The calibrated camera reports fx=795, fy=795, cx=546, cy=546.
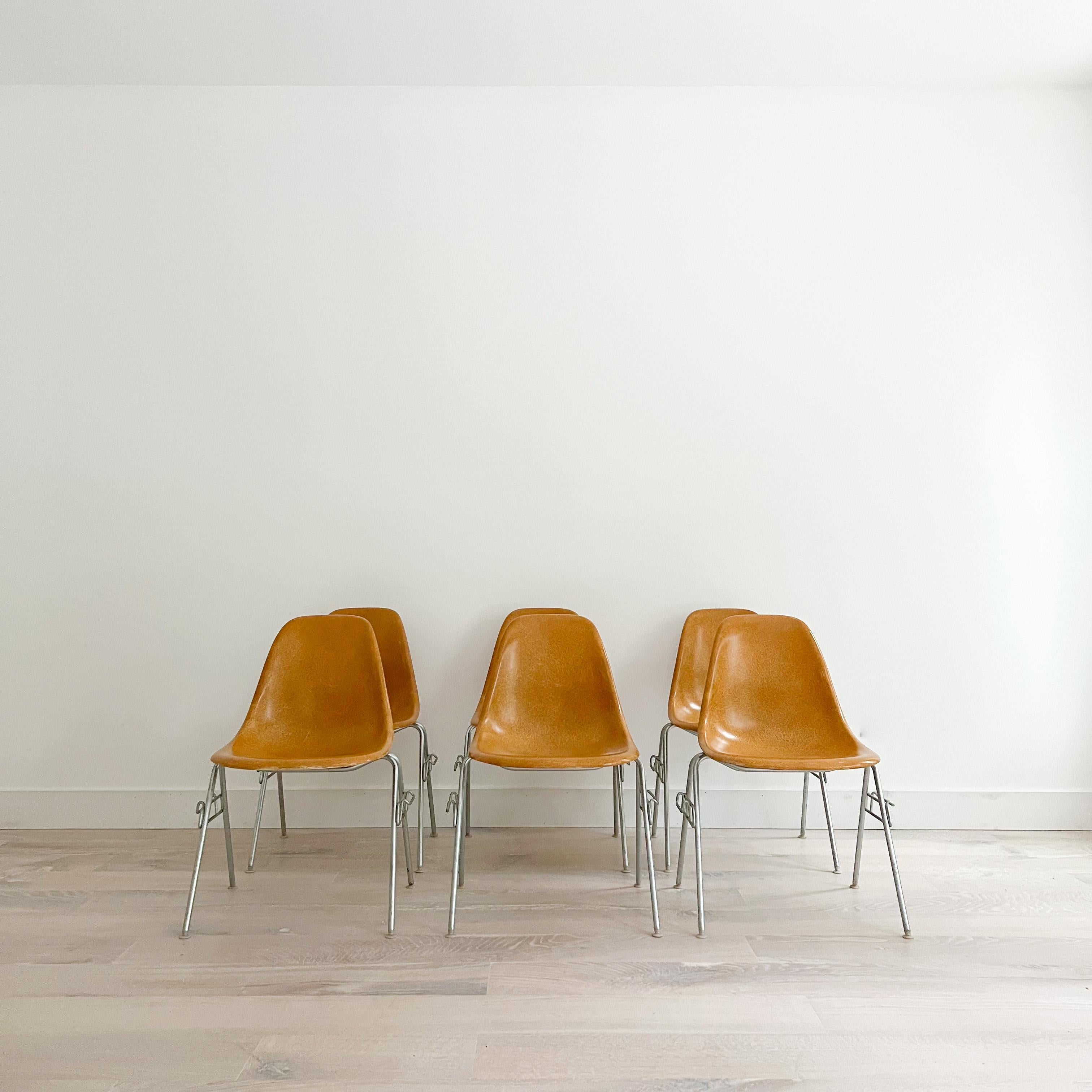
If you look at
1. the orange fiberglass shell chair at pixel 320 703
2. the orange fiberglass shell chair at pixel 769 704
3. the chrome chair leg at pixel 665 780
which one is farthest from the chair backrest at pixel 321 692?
the orange fiberglass shell chair at pixel 769 704

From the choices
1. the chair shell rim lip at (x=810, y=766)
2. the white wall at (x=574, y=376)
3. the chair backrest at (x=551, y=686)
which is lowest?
the chair shell rim lip at (x=810, y=766)

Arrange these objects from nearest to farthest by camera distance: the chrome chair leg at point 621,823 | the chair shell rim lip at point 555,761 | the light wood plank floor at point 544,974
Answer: the light wood plank floor at point 544,974, the chair shell rim lip at point 555,761, the chrome chair leg at point 621,823

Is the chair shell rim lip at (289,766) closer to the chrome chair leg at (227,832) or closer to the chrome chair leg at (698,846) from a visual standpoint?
the chrome chair leg at (227,832)

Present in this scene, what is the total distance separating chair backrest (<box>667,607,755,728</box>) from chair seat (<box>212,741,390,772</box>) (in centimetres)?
113

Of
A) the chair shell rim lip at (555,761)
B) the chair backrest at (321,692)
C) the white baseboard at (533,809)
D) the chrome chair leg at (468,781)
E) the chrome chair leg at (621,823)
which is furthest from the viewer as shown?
the white baseboard at (533,809)

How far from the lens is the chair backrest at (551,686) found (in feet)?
8.86

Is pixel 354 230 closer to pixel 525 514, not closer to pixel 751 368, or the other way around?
pixel 525 514

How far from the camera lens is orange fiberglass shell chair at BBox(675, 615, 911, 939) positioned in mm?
2553

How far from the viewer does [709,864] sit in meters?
2.85

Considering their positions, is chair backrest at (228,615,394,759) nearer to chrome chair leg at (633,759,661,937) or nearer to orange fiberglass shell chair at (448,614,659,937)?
orange fiberglass shell chair at (448,614,659,937)

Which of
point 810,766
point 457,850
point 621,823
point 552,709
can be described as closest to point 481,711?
point 552,709

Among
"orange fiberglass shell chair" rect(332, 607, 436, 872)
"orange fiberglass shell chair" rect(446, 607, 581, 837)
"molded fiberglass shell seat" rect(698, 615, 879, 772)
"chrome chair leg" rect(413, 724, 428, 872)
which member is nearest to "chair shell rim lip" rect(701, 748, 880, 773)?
"molded fiberglass shell seat" rect(698, 615, 879, 772)

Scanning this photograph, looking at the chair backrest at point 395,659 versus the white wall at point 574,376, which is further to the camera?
the white wall at point 574,376

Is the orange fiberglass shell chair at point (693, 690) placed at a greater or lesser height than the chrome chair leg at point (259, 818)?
greater
